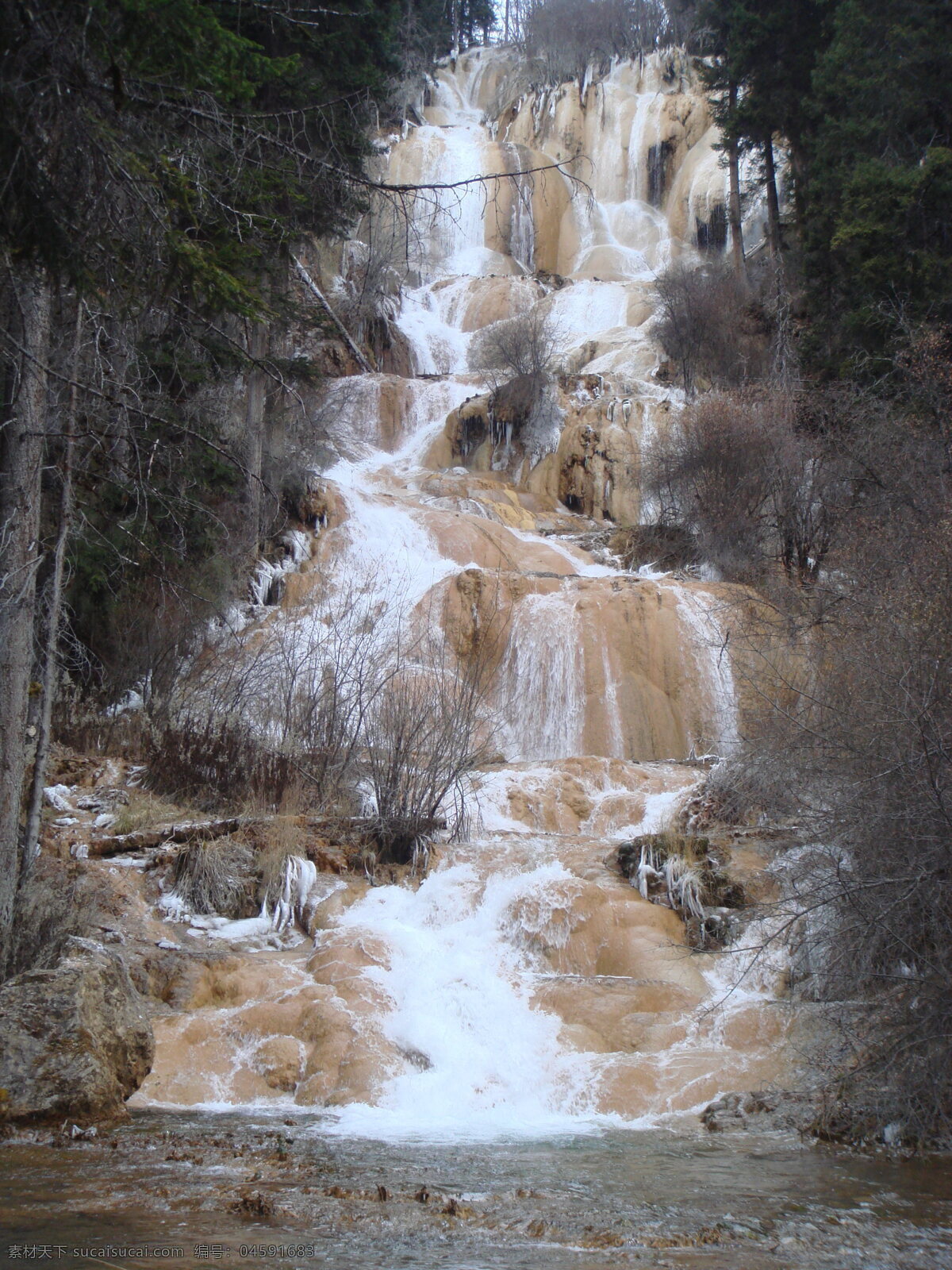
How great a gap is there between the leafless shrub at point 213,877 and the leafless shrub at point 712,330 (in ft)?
63.2

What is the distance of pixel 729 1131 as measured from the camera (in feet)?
18.8

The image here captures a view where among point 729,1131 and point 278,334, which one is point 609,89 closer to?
point 278,334

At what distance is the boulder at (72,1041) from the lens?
507cm

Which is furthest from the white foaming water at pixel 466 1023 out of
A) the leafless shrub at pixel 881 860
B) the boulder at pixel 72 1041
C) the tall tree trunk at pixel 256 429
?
the tall tree trunk at pixel 256 429

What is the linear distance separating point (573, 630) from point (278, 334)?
263 inches

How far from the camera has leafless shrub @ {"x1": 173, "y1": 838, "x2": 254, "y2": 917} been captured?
855cm

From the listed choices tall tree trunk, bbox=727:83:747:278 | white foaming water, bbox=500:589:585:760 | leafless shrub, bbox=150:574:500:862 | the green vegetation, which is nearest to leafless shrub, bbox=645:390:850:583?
white foaming water, bbox=500:589:585:760

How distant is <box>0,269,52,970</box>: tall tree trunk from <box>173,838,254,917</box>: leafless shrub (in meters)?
2.38

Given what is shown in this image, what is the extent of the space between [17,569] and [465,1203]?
4239 mm

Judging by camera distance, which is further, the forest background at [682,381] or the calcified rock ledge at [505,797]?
the calcified rock ledge at [505,797]

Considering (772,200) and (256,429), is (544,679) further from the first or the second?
(772,200)

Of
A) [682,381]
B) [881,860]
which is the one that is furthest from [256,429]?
[881,860]

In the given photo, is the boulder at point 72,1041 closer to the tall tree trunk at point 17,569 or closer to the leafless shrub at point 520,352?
the tall tree trunk at point 17,569

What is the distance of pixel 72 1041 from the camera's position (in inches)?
208
